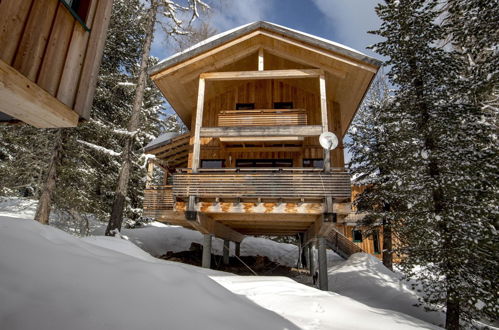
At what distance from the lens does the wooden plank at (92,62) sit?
4148 mm

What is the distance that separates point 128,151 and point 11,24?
11.1 m

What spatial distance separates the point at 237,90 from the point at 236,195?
7.53 m

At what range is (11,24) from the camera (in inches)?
123

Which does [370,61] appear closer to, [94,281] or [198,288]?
[198,288]

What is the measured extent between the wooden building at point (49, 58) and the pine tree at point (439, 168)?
8685 millimetres

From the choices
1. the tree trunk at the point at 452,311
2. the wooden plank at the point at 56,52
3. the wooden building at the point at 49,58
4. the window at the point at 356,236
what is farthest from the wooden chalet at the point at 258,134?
the window at the point at 356,236

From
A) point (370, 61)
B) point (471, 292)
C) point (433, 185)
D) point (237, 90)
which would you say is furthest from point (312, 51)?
point (471, 292)

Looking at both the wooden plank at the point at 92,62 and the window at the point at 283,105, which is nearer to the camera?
the wooden plank at the point at 92,62

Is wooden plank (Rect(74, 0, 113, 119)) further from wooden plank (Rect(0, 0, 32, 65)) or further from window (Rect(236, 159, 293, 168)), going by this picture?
window (Rect(236, 159, 293, 168))

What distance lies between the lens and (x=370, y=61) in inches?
454

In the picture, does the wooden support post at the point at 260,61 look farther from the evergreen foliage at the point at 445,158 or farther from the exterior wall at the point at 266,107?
the evergreen foliage at the point at 445,158

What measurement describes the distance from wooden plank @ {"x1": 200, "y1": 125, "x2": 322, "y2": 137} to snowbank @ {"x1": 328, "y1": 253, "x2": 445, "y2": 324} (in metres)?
6.90

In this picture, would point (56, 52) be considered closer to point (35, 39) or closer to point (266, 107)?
point (35, 39)

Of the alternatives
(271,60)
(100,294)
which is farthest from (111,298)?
(271,60)
